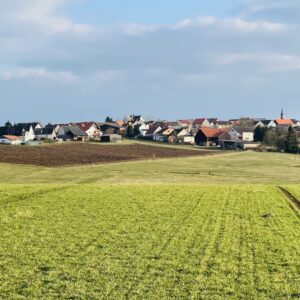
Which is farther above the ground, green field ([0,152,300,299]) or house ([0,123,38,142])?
house ([0,123,38,142])

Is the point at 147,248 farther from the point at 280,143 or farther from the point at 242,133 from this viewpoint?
the point at 242,133

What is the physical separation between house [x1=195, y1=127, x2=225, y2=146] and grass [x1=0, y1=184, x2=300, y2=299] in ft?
430

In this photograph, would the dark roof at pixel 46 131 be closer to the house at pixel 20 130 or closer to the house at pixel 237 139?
the house at pixel 20 130

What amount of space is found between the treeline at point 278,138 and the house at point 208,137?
44.1ft

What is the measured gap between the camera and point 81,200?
3416 centimetres

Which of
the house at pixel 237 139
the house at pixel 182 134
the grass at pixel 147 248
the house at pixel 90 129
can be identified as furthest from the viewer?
the house at pixel 90 129

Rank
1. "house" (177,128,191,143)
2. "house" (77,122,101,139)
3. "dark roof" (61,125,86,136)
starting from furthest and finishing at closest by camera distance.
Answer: "house" (77,122,101,139), "house" (177,128,191,143), "dark roof" (61,125,86,136)

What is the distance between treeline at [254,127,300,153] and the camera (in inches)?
5339

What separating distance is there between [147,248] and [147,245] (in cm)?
55

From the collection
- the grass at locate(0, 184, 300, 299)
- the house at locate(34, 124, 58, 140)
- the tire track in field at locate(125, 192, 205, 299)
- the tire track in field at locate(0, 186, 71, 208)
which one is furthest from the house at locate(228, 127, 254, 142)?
the tire track in field at locate(125, 192, 205, 299)

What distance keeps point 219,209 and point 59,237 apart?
12.3 m

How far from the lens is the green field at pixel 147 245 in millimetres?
15031

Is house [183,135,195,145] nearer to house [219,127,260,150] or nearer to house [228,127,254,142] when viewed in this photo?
house [228,127,254,142]

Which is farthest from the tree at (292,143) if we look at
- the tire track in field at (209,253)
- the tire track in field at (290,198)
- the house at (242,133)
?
the tire track in field at (209,253)
